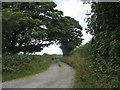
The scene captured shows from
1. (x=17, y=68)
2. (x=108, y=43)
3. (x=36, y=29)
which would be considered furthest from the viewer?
(x=36, y=29)

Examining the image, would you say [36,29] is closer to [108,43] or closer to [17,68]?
[17,68]

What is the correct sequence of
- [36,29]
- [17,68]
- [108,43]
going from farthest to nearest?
1. [36,29]
2. [17,68]
3. [108,43]

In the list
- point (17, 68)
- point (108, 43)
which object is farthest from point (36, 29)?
point (108, 43)

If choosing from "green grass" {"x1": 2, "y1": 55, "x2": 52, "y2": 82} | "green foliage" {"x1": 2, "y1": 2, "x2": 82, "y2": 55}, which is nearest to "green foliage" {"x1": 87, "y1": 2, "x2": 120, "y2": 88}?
"green grass" {"x1": 2, "y1": 55, "x2": 52, "y2": 82}

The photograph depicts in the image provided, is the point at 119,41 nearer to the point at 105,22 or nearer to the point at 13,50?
the point at 105,22

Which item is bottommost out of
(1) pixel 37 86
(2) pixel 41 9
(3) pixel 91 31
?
(1) pixel 37 86

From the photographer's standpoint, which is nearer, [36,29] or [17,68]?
[17,68]

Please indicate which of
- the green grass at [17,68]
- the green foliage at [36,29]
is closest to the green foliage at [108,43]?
the green grass at [17,68]

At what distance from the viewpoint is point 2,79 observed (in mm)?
12398

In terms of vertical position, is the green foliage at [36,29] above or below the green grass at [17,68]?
above

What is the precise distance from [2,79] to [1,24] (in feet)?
12.9

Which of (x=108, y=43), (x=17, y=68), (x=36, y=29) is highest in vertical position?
(x=36, y=29)

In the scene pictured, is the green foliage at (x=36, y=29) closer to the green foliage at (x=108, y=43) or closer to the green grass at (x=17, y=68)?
the green grass at (x=17, y=68)

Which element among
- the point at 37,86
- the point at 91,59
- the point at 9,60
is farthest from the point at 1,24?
the point at 91,59
